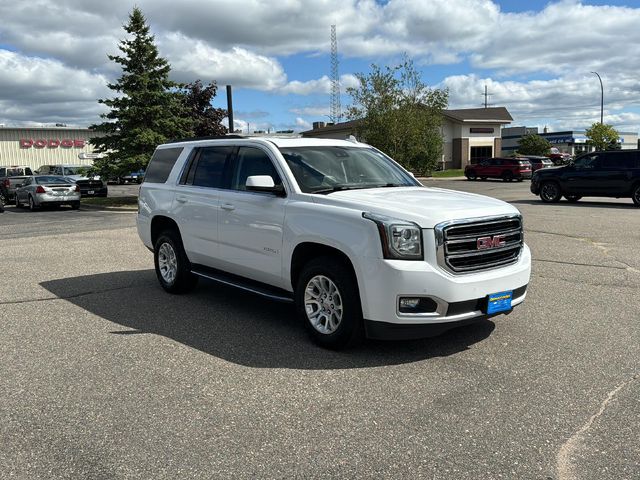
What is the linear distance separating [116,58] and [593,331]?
22.3m

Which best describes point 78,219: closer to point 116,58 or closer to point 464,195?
point 116,58

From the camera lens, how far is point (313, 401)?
4008mm

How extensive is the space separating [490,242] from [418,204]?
68cm

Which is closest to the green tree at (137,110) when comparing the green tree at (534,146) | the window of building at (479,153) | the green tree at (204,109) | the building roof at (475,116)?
the green tree at (204,109)

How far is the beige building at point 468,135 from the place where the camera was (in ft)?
191

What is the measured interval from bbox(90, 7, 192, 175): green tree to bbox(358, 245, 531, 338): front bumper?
778 inches

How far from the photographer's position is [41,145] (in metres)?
58.1

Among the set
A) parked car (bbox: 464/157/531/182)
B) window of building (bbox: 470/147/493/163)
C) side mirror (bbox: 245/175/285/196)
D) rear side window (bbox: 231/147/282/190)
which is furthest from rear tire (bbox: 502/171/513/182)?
side mirror (bbox: 245/175/285/196)

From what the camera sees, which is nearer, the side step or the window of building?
the side step

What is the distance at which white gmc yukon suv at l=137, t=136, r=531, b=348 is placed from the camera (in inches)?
177

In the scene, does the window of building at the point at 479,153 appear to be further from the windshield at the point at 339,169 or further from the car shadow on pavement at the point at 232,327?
the windshield at the point at 339,169

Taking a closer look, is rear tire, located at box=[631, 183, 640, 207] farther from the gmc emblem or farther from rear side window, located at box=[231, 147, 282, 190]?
rear side window, located at box=[231, 147, 282, 190]

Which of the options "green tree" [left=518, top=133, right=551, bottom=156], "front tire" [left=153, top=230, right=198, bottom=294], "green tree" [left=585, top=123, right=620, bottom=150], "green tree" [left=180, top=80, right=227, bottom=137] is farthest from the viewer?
"green tree" [left=518, top=133, right=551, bottom=156]

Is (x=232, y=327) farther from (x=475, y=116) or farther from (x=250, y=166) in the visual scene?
(x=475, y=116)
